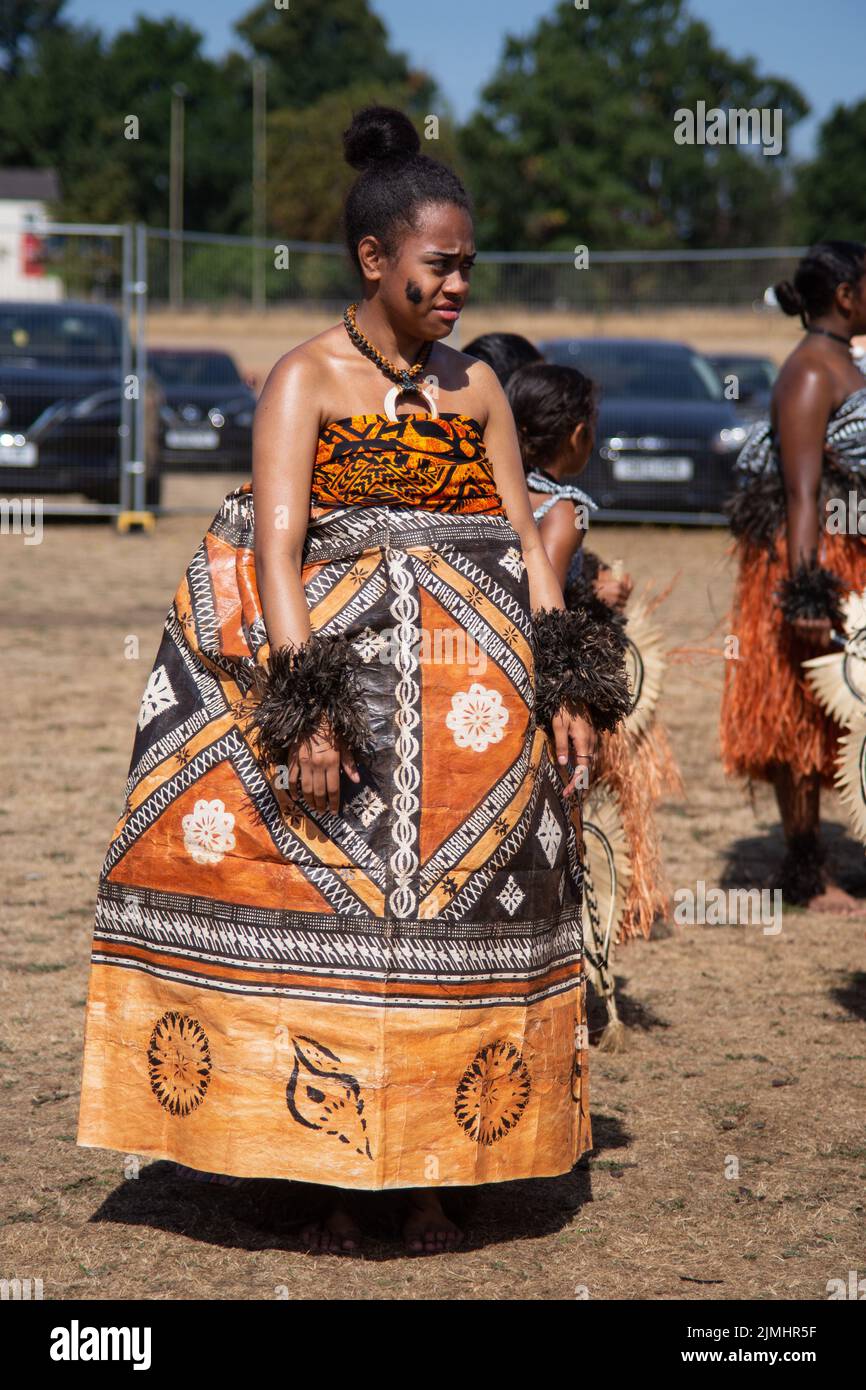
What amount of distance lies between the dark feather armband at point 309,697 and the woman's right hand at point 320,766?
0.05 feet

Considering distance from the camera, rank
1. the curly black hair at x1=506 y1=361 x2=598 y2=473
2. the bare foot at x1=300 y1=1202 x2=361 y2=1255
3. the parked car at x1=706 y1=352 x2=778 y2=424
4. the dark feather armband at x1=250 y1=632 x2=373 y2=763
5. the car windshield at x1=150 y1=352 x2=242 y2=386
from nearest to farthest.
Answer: the dark feather armband at x1=250 y1=632 x2=373 y2=763 < the bare foot at x1=300 y1=1202 x2=361 y2=1255 < the curly black hair at x1=506 y1=361 x2=598 y2=473 < the parked car at x1=706 y1=352 x2=778 y2=424 < the car windshield at x1=150 y1=352 x2=242 y2=386

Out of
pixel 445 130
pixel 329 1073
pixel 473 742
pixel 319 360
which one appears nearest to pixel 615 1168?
pixel 329 1073

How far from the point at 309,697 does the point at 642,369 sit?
1440 cm

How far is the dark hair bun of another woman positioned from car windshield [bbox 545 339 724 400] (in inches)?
431

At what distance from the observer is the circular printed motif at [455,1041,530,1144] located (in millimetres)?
3154

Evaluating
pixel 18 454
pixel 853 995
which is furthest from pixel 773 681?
pixel 18 454

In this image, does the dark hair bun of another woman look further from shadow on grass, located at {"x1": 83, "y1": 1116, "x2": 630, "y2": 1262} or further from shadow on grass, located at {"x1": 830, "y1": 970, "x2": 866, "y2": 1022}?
shadow on grass, located at {"x1": 83, "y1": 1116, "x2": 630, "y2": 1262}

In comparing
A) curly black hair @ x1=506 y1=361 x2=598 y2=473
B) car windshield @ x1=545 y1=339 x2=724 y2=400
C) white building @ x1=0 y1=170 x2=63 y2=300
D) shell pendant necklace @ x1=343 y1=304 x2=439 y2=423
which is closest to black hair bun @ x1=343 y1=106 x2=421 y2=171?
shell pendant necklace @ x1=343 y1=304 x2=439 y2=423

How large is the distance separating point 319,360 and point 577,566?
1219 millimetres

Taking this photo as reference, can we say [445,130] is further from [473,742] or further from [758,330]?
[473,742]

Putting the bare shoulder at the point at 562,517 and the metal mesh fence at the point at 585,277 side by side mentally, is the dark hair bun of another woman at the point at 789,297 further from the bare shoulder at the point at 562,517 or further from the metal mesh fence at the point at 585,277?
the metal mesh fence at the point at 585,277

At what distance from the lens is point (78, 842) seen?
20.4 feet

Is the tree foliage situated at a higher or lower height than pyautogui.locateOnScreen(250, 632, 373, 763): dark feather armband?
higher

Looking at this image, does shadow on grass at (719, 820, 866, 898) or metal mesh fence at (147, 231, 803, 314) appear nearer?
shadow on grass at (719, 820, 866, 898)
